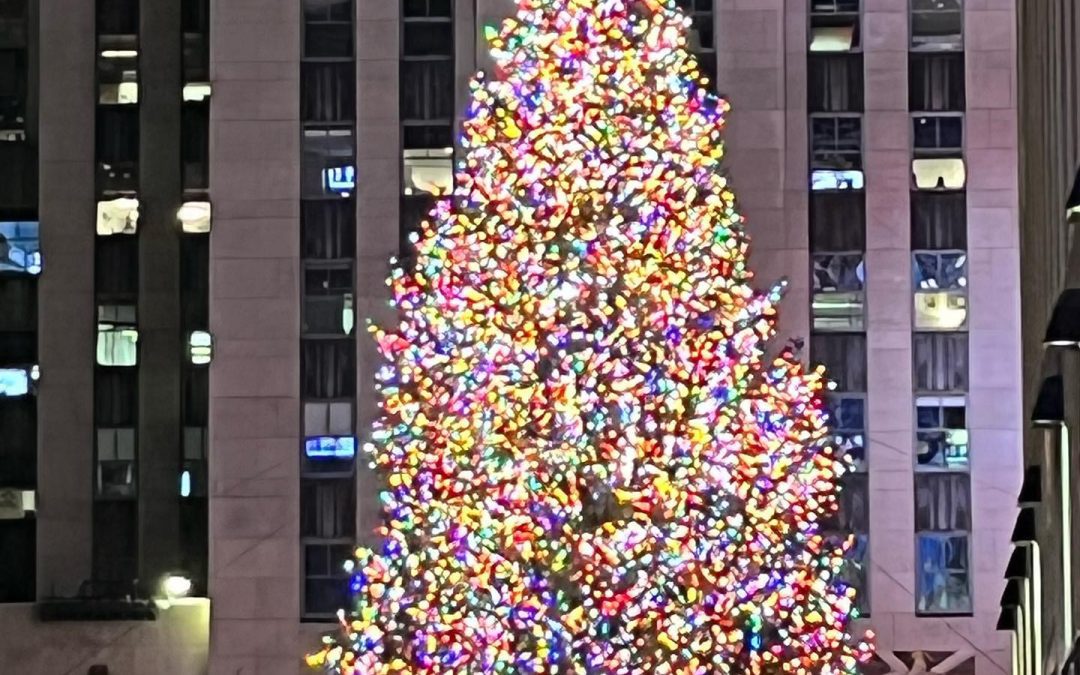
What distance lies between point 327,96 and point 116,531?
27.9 ft

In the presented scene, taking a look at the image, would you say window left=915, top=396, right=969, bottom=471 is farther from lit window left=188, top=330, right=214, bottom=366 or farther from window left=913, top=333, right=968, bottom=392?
lit window left=188, top=330, right=214, bottom=366

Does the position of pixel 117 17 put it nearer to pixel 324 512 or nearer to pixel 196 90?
pixel 196 90

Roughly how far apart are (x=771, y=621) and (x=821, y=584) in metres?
0.83

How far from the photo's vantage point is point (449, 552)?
92.5 ft

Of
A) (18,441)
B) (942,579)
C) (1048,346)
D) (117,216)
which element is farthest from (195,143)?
(1048,346)

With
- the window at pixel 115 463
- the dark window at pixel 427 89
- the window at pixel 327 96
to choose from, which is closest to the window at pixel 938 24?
the dark window at pixel 427 89

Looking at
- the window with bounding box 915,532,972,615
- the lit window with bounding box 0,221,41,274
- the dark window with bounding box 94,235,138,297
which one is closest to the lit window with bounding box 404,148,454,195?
the dark window with bounding box 94,235,138,297

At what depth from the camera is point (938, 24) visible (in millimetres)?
43344

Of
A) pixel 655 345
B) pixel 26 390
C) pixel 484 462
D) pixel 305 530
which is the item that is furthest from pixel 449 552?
pixel 26 390

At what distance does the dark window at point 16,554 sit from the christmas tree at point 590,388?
58.9 ft

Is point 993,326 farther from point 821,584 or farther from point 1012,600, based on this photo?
point 821,584

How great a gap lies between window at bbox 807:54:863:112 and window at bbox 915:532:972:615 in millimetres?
7303

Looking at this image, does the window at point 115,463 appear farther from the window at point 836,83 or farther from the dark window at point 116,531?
the window at point 836,83

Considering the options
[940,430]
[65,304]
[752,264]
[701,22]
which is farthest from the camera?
[65,304]
